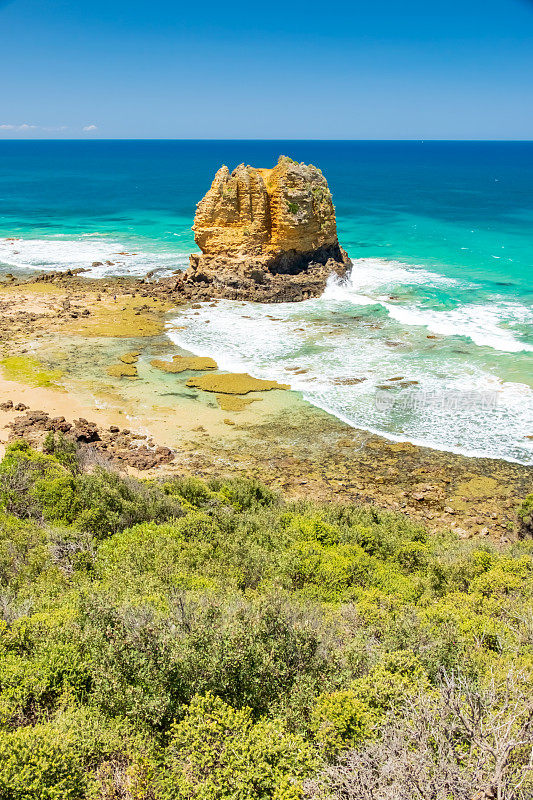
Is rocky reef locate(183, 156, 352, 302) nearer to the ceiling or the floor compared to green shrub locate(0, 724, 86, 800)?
nearer to the ceiling

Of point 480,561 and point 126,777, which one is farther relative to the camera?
point 480,561

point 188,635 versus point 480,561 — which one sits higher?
point 188,635

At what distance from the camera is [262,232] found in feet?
140

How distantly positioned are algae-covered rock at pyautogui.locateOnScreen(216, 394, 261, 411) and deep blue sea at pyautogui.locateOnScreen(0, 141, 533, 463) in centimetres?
267

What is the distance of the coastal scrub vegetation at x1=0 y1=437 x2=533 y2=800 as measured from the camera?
648 cm

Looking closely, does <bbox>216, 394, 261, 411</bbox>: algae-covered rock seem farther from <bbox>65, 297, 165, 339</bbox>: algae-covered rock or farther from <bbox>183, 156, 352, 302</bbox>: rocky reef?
<bbox>183, 156, 352, 302</bbox>: rocky reef

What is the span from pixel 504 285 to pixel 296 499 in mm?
33036

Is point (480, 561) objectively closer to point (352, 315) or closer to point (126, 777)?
point (126, 777)

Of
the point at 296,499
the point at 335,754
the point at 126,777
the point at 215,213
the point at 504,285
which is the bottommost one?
the point at 296,499

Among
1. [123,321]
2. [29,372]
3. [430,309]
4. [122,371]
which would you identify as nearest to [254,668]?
[122,371]

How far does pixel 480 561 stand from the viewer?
14008 mm

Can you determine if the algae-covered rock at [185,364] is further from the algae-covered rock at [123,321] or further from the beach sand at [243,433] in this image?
the algae-covered rock at [123,321]

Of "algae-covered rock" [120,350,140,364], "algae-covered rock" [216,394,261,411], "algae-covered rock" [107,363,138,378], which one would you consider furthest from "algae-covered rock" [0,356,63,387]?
"algae-covered rock" [216,394,261,411]

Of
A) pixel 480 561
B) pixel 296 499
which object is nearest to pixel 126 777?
pixel 480 561
